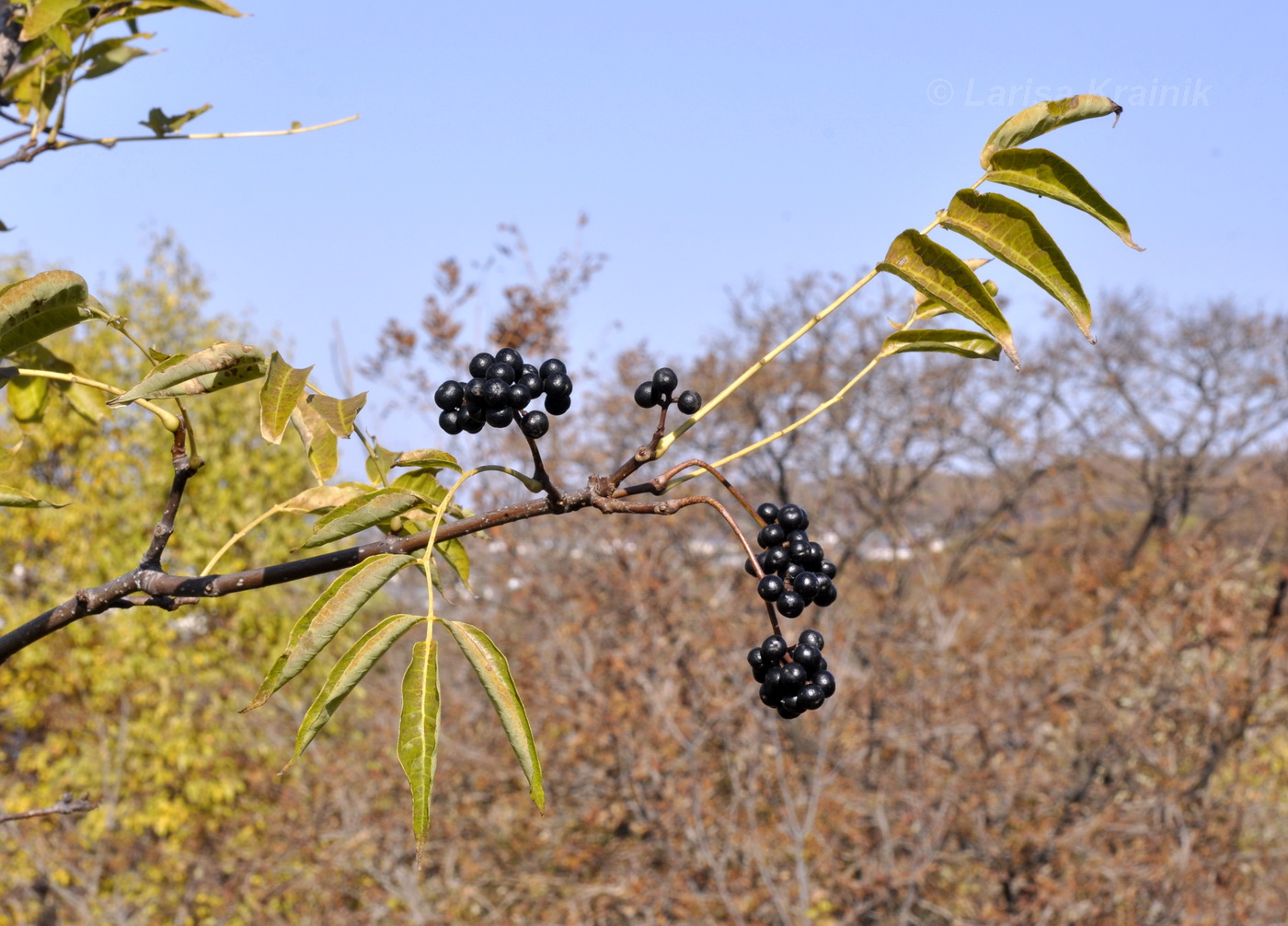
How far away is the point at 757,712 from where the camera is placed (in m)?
7.03

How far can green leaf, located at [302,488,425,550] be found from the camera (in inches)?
43.5

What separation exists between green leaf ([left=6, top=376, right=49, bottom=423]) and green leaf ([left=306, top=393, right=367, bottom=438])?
88 centimetres

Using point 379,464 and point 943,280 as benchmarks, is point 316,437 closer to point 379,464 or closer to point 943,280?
point 379,464

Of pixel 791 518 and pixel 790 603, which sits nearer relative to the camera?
pixel 790 603

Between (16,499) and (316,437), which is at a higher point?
(316,437)

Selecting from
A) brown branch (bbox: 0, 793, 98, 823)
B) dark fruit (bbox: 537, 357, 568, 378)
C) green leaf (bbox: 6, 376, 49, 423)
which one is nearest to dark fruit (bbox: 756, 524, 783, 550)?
dark fruit (bbox: 537, 357, 568, 378)

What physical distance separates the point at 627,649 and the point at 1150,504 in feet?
37.7

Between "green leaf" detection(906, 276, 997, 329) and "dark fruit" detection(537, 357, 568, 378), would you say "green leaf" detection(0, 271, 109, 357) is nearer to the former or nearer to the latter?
"dark fruit" detection(537, 357, 568, 378)

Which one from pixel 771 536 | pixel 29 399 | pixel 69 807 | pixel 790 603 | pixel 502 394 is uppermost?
pixel 29 399

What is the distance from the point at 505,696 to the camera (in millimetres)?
1043

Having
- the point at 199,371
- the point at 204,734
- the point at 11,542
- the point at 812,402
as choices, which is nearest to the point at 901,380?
the point at 812,402

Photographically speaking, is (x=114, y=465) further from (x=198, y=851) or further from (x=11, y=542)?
(x=198, y=851)

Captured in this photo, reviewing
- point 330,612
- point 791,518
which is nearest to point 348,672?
point 330,612

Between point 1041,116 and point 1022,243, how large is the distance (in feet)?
0.55
